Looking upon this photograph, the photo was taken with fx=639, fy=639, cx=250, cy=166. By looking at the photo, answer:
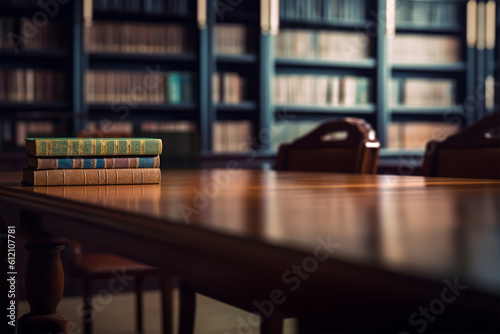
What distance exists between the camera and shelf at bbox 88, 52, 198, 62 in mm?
3873

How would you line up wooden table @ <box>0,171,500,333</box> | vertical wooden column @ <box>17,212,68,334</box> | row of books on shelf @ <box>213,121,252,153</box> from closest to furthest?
wooden table @ <box>0,171,500,333</box>
vertical wooden column @ <box>17,212,68,334</box>
row of books on shelf @ <box>213,121,252,153</box>

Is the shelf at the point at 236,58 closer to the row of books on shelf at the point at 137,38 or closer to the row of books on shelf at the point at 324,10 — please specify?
the row of books on shelf at the point at 137,38

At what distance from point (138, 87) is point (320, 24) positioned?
1.33 metres

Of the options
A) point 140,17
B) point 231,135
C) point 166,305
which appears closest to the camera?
point 166,305

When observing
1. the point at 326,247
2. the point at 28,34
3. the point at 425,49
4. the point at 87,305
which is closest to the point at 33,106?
the point at 28,34

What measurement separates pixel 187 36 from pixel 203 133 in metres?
0.62

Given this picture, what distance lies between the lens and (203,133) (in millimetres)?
4047

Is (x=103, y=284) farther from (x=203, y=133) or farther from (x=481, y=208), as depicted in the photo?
(x=481, y=208)

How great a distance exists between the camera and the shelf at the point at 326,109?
4.26 m

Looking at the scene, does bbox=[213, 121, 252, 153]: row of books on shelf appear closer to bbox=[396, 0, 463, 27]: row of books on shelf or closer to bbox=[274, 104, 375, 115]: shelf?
Result: bbox=[274, 104, 375, 115]: shelf

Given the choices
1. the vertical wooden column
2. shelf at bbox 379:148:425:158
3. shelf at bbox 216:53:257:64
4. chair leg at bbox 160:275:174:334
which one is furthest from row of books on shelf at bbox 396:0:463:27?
the vertical wooden column

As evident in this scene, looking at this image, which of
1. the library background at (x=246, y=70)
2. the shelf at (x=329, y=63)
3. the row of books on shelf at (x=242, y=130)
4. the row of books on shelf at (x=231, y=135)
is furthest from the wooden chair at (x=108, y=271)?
the shelf at (x=329, y=63)

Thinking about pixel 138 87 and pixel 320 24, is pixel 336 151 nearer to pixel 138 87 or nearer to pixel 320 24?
pixel 138 87

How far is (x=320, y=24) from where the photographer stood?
14.3 feet
